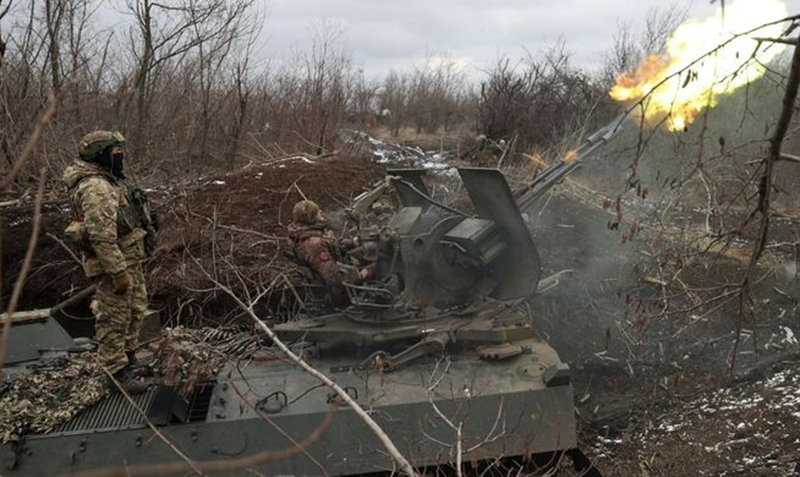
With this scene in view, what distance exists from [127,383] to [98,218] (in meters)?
1.34

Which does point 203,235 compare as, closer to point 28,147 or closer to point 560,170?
point 560,170

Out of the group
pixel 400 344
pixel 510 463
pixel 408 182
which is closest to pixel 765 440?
pixel 510 463

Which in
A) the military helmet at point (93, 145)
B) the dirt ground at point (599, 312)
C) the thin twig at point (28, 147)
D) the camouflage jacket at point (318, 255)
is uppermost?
the thin twig at point (28, 147)

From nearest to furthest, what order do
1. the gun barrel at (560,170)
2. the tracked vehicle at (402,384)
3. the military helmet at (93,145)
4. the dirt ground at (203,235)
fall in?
the tracked vehicle at (402,384)
the military helmet at (93,145)
the gun barrel at (560,170)
the dirt ground at (203,235)

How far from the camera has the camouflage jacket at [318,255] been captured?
5.80m

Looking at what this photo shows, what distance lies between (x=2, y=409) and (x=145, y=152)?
11.1 metres

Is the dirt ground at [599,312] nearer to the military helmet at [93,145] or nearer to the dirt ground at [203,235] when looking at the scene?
the dirt ground at [203,235]

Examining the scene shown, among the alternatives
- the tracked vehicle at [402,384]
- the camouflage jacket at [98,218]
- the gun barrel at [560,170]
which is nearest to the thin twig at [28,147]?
the tracked vehicle at [402,384]

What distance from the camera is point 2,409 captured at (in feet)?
16.4

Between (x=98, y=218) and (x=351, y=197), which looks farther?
(x=351, y=197)

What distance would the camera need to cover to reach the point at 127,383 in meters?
5.31

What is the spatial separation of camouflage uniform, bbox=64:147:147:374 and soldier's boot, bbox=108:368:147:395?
68mm


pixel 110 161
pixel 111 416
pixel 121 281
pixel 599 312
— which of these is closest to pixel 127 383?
pixel 111 416

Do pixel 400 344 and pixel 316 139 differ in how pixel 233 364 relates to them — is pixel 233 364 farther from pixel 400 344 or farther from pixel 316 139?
pixel 316 139
